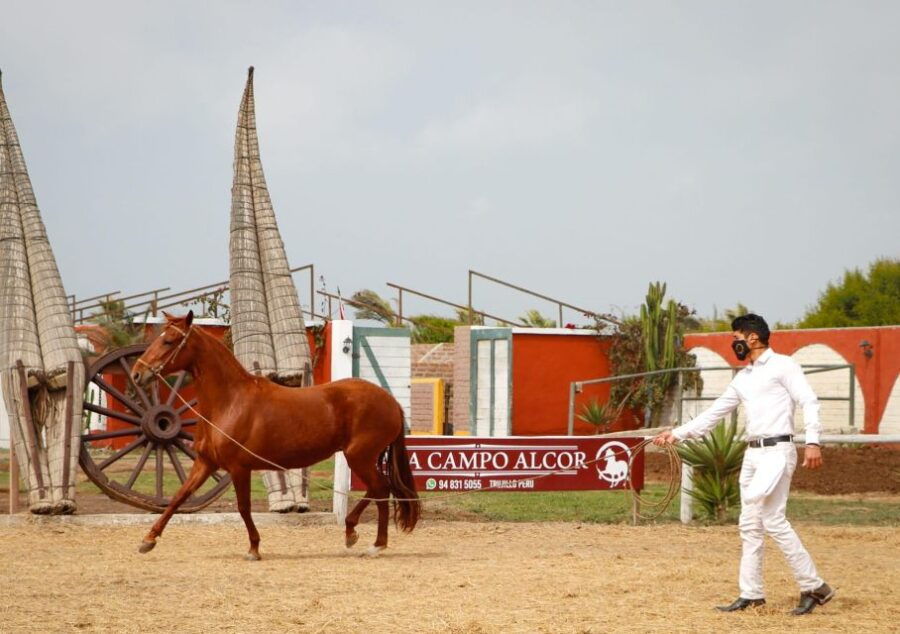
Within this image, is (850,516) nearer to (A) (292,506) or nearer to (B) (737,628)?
(A) (292,506)

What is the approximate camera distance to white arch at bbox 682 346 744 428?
84.9 ft

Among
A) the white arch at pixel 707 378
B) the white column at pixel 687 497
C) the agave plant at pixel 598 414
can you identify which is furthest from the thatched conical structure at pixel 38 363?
the white arch at pixel 707 378

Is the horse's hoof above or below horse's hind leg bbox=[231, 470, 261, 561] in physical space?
below

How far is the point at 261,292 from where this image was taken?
13.8 metres

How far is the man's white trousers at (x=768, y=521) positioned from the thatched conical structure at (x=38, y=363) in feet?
24.0

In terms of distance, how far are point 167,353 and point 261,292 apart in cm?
346

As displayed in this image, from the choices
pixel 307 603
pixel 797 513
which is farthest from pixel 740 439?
pixel 307 603

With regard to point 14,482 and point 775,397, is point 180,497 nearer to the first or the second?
point 14,482

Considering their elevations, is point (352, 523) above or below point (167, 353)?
below

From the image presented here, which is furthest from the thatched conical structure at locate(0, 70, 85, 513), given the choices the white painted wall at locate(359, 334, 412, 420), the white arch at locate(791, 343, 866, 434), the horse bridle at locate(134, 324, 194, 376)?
the white arch at locate(791, 343, 866, 434)

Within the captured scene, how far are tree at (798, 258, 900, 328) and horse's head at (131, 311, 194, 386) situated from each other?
34.0 m

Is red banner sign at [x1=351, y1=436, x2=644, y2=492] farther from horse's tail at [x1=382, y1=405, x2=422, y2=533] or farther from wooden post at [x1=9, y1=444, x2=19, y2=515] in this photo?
wooden post at [x1=9, y1=444, x2=19, y2=515]

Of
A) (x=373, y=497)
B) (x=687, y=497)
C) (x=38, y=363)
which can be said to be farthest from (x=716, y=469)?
(x=38, y=363)

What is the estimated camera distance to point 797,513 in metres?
14.1
